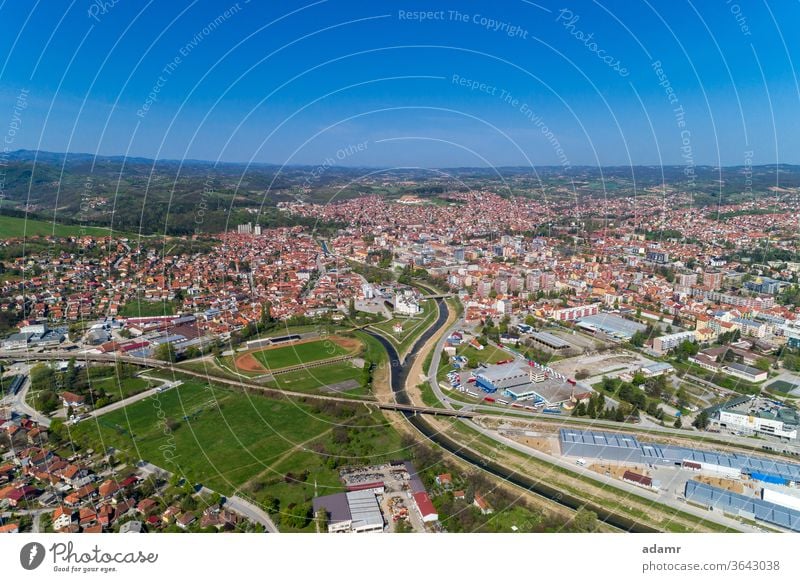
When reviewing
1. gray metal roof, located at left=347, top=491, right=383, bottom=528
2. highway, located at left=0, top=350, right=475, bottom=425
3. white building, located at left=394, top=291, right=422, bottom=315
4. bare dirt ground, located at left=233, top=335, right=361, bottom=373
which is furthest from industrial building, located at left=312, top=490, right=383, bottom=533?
white building, located at left=394, top=291, right=422, bottom=315

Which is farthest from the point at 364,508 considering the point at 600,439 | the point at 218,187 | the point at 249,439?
the point at 218,187

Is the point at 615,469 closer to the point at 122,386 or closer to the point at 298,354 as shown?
the point at 298,354

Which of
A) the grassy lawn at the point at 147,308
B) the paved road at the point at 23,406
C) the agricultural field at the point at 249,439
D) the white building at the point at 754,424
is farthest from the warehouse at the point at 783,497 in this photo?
the grassy lawn at the point at 147,308

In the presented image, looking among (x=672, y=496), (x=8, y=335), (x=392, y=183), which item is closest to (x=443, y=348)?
(x=672, y=496)

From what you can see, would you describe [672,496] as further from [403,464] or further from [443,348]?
[443,348]

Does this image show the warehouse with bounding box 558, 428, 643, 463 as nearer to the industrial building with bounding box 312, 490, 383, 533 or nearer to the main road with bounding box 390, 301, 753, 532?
the main road with bounding box 390, 301, 753, 532

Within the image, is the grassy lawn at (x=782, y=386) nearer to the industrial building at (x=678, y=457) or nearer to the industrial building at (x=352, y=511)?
the industrial building at (x=678, y=457)
